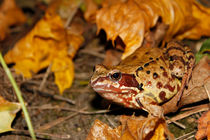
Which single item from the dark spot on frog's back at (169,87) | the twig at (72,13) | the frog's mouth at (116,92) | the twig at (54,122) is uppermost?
the twig at (72,13)

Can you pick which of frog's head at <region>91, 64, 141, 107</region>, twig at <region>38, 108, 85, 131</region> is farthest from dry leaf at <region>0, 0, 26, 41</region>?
frog's head at <region>91, 64, 141, 107</region>

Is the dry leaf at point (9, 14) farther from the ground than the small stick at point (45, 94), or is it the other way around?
the dry leaf at point (9, 14)

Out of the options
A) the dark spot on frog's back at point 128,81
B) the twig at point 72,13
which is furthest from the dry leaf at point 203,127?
the twig at point 72,13

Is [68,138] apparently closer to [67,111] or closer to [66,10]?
[67,111]

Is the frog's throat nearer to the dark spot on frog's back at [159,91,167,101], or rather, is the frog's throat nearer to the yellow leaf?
the dark spot on frog's back at [159,91,167,101]

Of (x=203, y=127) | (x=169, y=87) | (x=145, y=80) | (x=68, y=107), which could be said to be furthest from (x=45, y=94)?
(x=203, y=127)

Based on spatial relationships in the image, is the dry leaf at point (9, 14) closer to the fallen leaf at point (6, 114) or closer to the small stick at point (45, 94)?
the small stick at point (45, 94)

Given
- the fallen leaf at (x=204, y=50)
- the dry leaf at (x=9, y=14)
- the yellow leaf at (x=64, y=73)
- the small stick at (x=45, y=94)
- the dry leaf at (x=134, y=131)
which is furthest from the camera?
the dry leaf at (x=9, y=14)
